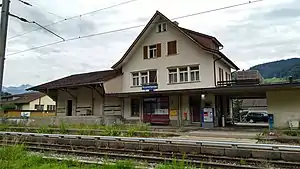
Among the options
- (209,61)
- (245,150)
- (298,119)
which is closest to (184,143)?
(245,150)

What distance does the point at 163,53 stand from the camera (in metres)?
24.7

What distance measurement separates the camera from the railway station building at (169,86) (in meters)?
21.2

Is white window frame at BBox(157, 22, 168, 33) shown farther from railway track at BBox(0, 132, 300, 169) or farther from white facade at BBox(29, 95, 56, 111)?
white facade at BBox(29, 95, 56, 111)

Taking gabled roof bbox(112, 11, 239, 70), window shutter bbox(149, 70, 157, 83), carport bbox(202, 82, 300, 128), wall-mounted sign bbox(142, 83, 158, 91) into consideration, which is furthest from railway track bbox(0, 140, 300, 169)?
window shutter bbox(149, 70, 157, 83)

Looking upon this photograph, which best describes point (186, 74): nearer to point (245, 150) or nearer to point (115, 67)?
point (115, 67)

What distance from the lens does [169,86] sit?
24125mm

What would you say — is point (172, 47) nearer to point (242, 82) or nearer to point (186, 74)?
point (186, 74)

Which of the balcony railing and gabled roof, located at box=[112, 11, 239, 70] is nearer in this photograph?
the balcony railing

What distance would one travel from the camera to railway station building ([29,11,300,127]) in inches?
835

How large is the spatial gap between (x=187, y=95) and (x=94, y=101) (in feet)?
32.1

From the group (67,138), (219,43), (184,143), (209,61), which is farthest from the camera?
(219,43)

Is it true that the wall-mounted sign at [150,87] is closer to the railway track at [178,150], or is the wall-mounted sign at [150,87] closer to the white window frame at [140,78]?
the white window frame at [140,78]

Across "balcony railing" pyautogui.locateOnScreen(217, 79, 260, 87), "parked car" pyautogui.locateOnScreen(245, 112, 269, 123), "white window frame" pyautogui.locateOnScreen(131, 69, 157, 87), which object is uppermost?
"white window frame" pyautogui.locateOnScreen(131, 69, 157, 87)

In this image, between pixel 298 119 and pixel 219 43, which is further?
pixel 219 43
